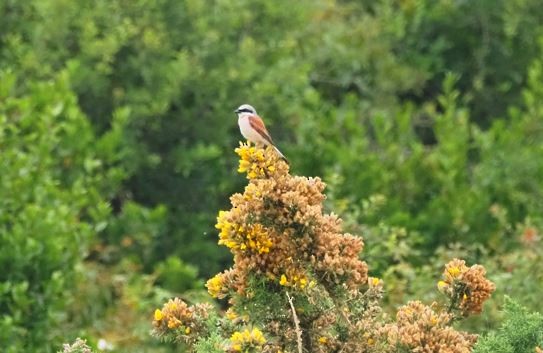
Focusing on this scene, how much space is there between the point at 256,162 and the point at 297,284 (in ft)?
1.56

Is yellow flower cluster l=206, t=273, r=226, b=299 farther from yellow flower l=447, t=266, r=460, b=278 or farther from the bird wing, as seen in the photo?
the bird wing

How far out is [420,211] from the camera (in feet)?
45.1

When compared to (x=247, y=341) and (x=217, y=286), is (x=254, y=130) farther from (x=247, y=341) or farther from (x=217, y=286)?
(x=247, y=341)

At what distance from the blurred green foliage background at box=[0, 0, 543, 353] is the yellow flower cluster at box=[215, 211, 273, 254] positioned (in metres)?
4.24

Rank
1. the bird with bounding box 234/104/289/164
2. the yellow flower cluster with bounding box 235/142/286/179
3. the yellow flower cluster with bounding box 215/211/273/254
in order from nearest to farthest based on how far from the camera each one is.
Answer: the yellow flower cluster with bounding box 215/211/273/254 < the yellow flower cluster with bounding box 235/142/286/179 < the bird with bounding box 234/104/289/164

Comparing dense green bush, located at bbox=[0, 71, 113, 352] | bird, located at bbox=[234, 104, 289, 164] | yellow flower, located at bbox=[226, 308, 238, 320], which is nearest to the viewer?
yellow flower, located at bbox=[226, 308, 238, 320]

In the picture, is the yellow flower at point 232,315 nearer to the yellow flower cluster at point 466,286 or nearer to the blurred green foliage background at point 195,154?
the yellow flower cluster at point 466,286

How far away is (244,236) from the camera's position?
18.0 ft

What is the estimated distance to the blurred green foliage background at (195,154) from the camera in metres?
10.4

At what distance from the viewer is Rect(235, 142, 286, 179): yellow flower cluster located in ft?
18.2

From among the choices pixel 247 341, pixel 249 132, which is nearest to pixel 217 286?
pixel 247 341

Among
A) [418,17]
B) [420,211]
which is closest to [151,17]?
[420,211]

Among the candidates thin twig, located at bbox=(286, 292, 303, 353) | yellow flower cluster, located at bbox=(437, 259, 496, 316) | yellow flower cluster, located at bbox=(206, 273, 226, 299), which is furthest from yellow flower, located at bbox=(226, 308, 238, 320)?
yellow flower cluster, located at bbox=(437, 259, 496, 316)

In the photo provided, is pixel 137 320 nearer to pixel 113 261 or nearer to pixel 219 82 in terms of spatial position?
pixel 113 261
